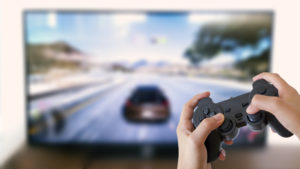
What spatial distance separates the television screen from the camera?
1.59m

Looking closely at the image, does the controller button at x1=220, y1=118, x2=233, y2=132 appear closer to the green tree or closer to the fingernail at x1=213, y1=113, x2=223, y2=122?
the fingernail at x1=213, y1=113, x2=223, y2=122

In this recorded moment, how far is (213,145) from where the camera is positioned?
0.49 m

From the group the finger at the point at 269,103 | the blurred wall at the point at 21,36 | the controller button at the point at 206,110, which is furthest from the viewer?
the blurred wall at the point at 21,36

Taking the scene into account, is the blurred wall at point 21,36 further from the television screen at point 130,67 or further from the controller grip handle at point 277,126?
the controller grip handle at point 277,126

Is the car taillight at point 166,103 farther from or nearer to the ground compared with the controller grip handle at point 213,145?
nearer to the ground

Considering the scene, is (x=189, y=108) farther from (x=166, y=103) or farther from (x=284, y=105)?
(x=166, y=103)

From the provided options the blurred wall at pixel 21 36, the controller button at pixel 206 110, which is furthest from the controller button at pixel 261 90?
the blurred wall at pixel 21 36

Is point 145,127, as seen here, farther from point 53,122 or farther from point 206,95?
point 206,95

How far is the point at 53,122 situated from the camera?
1.66m

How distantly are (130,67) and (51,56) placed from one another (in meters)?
0.52

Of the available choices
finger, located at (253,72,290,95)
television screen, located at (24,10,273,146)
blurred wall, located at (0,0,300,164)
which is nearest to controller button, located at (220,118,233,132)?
finger, located at (253,72,290,95)

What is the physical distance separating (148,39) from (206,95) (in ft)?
3.59

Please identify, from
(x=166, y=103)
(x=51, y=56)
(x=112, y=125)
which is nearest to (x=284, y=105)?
(x=166, y=103)

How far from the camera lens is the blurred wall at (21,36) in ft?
5.22
